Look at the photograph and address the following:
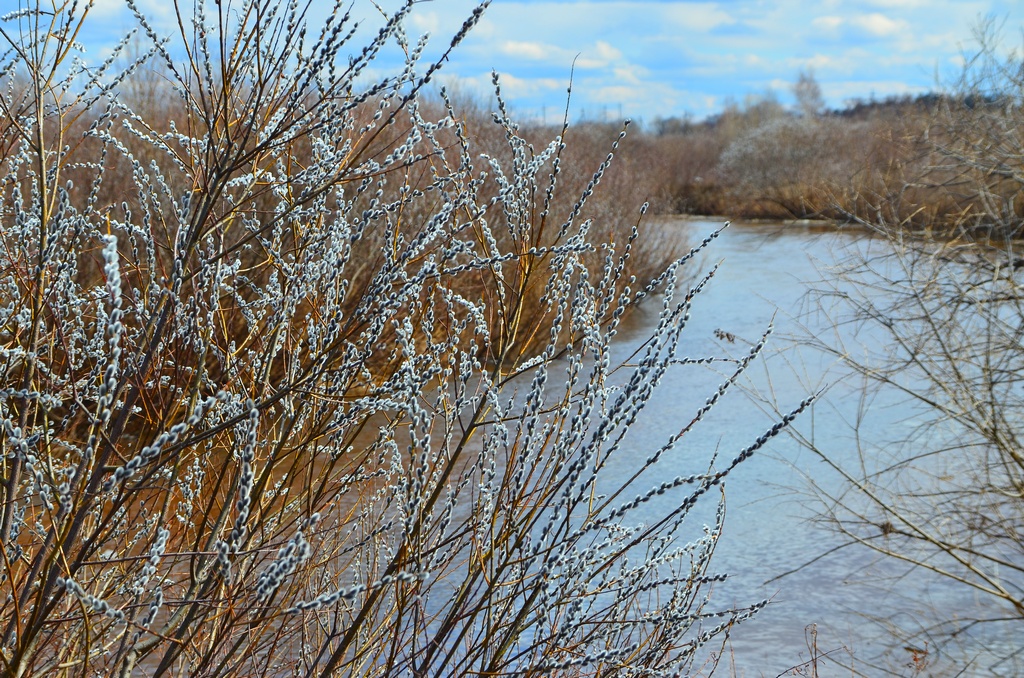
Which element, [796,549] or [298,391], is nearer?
[298,391]

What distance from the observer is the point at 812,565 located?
671 cm

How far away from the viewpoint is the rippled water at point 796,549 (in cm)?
561

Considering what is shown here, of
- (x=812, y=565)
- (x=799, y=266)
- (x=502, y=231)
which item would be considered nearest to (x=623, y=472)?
(x=812, y=565)

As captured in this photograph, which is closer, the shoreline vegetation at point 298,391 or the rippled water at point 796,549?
the shoreline vegetation at point 298,391

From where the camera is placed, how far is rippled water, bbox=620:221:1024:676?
5605 millimetres

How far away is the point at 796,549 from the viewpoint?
22.6 feet

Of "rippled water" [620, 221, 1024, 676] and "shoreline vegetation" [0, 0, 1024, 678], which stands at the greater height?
"shoreline vegetation" [0, 0, 1024, 678]

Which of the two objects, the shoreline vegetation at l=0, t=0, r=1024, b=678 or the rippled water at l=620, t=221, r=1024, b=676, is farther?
the rippled water at l=620, t=221, r=1024, b=676

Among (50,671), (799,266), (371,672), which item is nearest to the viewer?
(50,671)

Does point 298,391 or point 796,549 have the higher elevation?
point 298,391

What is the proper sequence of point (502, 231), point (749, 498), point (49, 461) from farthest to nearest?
point (502, 231) → point (749, 498) → point (49, 461)

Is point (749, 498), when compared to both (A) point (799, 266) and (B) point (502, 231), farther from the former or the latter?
(A) point (799, 266)

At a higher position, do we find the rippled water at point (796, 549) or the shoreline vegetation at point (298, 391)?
the shoreline vegetation at point (298, 391)

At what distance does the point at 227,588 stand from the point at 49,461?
0.44 meters
